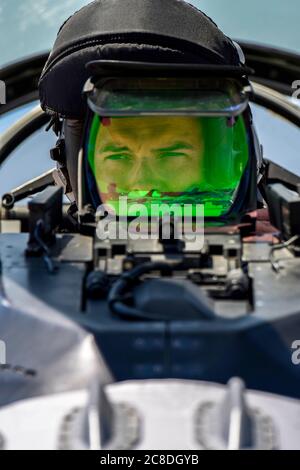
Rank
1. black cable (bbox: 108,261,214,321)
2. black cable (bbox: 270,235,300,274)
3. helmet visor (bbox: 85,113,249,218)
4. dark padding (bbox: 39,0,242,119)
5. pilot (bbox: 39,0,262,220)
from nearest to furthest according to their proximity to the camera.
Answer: black cable (bbox: 108,261,214,321), black cable (bbox: 270,235,300,274), pilot (bbox: 39,0,262,220), helmet visor (bbox: 85,113,249,218), dark padding (bbox: 39,0,242,119)

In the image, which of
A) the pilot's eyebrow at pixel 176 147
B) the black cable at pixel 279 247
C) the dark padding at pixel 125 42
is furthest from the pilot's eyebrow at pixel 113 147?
the black cable at pixel 279 247

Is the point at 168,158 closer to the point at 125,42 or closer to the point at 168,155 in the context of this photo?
the point at 168,155

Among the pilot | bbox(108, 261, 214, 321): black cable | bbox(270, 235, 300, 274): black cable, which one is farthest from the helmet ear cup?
bbox(108, 261, 214, 321): black cable

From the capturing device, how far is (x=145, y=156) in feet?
12.4

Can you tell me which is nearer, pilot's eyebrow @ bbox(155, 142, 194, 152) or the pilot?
the pilot

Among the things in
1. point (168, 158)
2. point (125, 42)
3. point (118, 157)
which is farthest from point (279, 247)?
point (125, 42)

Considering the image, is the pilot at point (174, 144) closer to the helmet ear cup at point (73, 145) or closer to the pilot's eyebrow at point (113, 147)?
the pilot's eyebrow at point (113, 147)

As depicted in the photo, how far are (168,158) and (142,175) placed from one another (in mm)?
142

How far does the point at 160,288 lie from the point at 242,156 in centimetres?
146

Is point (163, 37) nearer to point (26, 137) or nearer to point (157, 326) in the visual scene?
point (26, 137)

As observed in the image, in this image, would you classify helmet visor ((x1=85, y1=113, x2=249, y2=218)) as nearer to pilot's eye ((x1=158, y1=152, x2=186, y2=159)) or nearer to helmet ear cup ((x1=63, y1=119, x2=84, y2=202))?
pilot's eye ((x1=158, y1=152, x2=186, y2=159))

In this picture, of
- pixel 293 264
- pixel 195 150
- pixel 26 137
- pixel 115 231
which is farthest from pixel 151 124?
pixel 26 137

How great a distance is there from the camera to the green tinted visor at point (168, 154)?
3658 mm

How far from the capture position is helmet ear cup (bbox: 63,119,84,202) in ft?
15.3
